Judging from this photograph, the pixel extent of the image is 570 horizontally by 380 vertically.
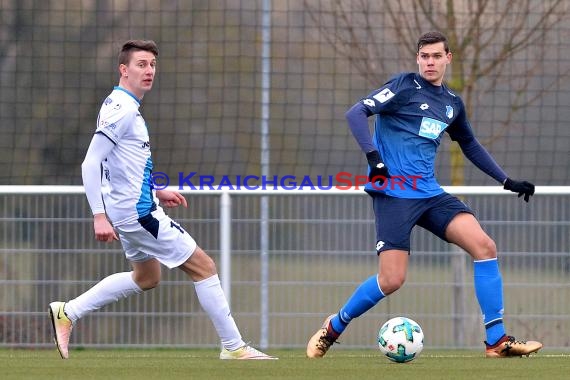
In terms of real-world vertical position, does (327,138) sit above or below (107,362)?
above

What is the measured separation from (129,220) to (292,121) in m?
3.67

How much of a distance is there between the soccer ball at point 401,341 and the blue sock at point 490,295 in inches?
17.9

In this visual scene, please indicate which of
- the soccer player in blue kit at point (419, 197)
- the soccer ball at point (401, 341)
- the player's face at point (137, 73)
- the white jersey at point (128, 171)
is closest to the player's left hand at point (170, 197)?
the white jersey at point (128, 171)

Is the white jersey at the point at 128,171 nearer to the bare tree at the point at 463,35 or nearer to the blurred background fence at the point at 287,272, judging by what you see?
the blurred background fence at the point at 287,272

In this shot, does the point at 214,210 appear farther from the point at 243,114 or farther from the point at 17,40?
the point at 17,40

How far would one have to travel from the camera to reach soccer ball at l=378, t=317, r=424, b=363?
307 inches

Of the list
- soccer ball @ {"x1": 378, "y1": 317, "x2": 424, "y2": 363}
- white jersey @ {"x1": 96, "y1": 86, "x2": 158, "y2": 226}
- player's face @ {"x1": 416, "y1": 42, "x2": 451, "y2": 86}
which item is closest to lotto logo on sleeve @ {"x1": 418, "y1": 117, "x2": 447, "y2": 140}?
player's face @ {"x1": 416, "y1": 42, "x2": 451, "y2": 86}

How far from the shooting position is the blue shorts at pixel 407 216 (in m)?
8.09

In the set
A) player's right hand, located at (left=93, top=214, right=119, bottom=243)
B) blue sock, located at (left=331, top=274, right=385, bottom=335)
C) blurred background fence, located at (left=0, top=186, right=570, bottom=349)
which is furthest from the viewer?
blurred background fence, located at (left=0, top=186, right=570, bottom=349)

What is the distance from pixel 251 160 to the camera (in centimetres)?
1118

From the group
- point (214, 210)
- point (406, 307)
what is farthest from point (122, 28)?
point (406, 307)

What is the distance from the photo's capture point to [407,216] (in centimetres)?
809

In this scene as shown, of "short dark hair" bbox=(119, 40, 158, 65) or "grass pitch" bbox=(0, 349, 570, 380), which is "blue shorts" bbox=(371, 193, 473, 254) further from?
"short dark hair" bbox=(119, 40, 158, 65)

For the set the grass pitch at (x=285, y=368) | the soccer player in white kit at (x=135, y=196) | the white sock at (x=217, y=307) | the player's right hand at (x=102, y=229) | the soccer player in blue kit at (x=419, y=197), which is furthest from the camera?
the soccer player in blue kit at (x=419, y=197)
